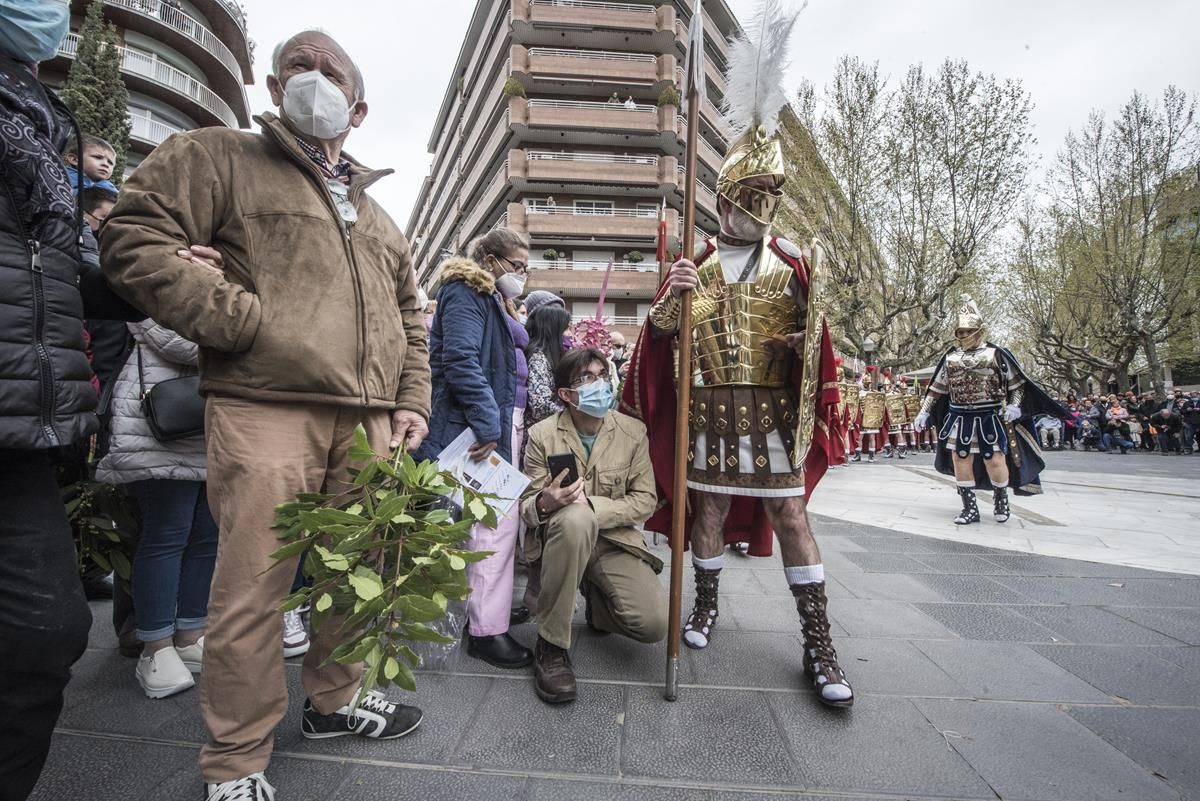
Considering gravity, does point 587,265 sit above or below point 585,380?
above

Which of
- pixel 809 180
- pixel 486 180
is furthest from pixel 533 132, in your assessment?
pixel 809 180

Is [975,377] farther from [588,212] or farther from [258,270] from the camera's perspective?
[588,212]

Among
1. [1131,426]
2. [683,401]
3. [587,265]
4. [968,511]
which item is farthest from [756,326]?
[587,265]

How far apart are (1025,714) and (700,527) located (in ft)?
4.50

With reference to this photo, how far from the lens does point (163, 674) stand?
2125 mm

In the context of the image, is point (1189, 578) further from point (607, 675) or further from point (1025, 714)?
point (607, 675)

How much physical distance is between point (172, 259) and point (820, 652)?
2.49 m

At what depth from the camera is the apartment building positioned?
32.0 meters

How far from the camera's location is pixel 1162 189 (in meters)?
20.4

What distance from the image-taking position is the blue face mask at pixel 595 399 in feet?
9.05

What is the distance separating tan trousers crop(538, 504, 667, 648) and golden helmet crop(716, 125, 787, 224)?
5.21 ft

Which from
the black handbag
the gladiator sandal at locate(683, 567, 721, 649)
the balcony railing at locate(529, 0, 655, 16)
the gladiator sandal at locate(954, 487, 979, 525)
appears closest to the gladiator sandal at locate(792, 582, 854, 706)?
the gladiator sandal at locate(683, 567, 721, 649)

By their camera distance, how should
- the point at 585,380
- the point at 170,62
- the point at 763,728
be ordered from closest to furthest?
the point at 763,728 < the point at 585,380 < the point at 170,62

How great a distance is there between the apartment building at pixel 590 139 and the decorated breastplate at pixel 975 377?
2651 cm
